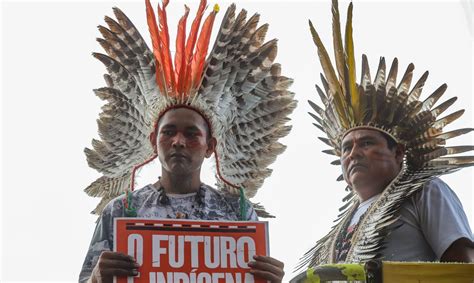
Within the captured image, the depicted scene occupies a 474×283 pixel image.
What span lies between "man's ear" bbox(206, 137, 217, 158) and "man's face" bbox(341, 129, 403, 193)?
70cm

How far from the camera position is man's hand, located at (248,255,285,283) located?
118 inches

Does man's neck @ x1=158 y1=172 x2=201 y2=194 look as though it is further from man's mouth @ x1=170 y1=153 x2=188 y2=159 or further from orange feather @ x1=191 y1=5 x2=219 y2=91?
orange feather @ x1=191 y1=5 x2=219 y2=91

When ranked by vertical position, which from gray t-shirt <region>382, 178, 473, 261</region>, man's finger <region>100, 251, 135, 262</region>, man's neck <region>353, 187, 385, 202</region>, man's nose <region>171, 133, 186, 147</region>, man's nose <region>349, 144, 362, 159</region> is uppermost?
man's nose <region>349, 144, 362, 159</region>

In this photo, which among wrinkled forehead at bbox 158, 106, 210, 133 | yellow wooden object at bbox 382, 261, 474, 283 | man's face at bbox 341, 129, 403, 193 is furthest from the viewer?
man's face at bbox 341, 129, 403, 193

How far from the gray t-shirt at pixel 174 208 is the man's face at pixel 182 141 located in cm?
13

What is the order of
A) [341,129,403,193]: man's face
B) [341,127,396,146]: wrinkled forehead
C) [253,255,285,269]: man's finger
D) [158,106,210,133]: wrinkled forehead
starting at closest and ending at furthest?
[253,255,285,269]: man's finger
[158,106,210,133]: wrinkled forehead
[341,129,403,193]: man's face
[341,127,396,146]: wrinkled forehead

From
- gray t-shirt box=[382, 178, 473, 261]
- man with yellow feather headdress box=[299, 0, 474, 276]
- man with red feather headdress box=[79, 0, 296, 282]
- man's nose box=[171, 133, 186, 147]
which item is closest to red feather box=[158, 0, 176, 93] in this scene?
man with red feather headdress box=[79, 0, 296, 282]

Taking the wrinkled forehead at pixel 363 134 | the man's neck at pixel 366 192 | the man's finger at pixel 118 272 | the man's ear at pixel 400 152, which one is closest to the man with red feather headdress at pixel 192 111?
the wrinkled forehead at pixel 363 134

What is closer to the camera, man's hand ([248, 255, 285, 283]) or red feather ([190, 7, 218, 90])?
man's hand ([248, 255, 285, 283])

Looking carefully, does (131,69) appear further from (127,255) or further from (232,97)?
(127,255)

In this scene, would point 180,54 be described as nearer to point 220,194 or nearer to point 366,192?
point 220,194

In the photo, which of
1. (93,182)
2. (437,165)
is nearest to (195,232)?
(93,182)

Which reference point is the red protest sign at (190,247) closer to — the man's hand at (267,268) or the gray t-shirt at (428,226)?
the man's hand at (267,268)

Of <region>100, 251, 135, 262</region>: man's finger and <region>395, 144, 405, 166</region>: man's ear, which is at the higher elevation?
<region>395, 144, 405, 166</region>: man's ear
